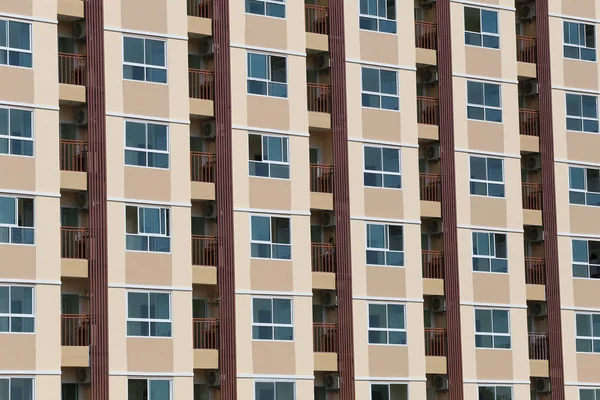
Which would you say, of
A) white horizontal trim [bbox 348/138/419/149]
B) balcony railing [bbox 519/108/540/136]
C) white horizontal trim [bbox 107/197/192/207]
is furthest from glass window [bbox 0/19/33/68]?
balcony railing [bbox 519/108/540/136]

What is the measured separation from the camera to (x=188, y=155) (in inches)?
2218

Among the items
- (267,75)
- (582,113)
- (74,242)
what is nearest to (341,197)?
(267,75)

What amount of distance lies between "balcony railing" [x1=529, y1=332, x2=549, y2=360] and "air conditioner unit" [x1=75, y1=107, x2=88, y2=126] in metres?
20.2

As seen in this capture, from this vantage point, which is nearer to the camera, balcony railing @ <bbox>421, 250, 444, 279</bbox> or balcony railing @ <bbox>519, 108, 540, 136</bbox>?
balcony railing @ <bbox>421, 250, 444, 279</bbox>

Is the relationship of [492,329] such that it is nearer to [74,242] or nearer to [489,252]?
[489,252]

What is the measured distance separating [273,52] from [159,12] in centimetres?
466

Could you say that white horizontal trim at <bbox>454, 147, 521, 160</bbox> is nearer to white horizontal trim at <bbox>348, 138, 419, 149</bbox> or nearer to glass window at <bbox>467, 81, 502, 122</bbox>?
glass window at <bbox>467, 81, 502, 122</bbox>

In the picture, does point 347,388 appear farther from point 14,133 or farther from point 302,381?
point 14,133

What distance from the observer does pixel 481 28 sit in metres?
64.3

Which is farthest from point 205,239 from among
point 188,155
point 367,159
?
point 367,159

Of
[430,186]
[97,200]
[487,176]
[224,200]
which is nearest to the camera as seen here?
[97,200]

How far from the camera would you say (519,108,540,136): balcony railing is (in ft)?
214

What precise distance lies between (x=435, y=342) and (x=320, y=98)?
10151 millimetres

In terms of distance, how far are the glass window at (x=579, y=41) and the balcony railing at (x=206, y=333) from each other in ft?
64.4
